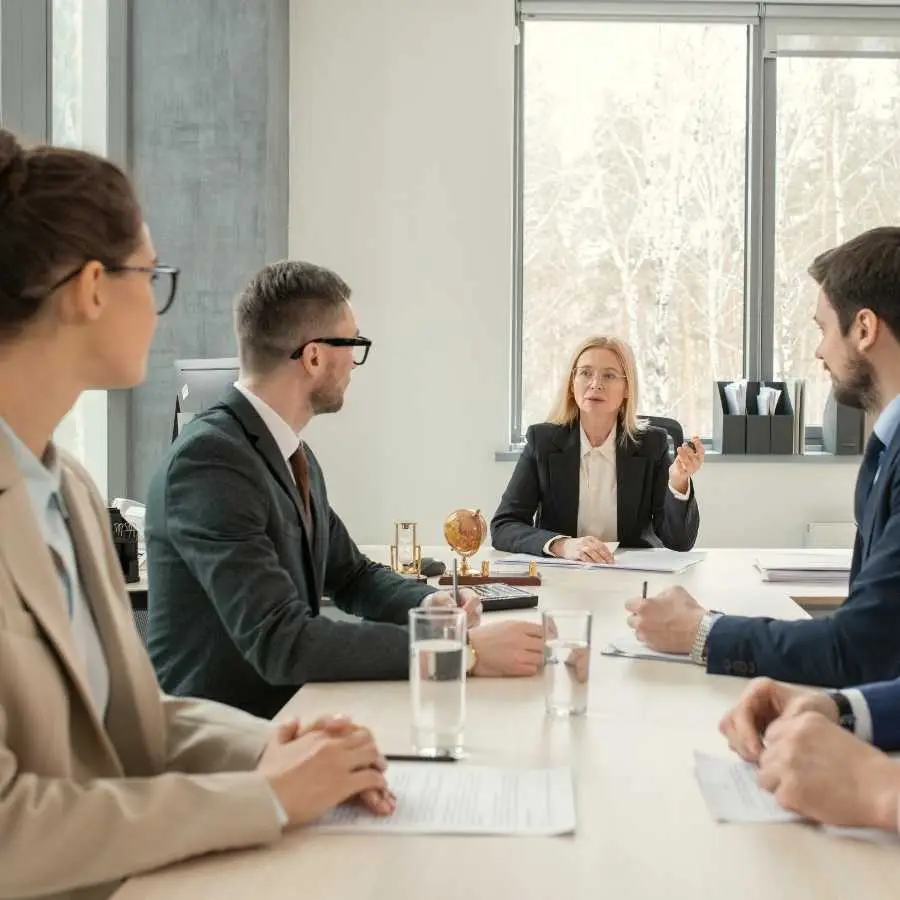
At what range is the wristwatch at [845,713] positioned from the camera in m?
1.51

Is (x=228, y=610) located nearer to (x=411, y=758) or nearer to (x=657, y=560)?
(x=411, y=758)

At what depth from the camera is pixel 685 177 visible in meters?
5.58

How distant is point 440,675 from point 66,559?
17.7 inches

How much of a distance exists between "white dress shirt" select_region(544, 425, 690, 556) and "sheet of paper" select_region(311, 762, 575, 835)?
2.50 metres

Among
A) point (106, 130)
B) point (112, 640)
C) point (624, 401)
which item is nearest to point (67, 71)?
point (106, 130)

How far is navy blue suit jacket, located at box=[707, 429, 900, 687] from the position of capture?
1.91 m

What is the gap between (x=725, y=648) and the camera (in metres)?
1.95

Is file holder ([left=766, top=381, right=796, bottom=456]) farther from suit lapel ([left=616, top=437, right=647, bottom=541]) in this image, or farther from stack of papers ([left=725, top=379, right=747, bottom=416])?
suit lapel ([left=616, top=437, right=647, bottom=541])

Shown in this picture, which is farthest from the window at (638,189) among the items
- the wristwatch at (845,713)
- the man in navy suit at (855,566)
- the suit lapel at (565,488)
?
the wristwatch at (845,713)

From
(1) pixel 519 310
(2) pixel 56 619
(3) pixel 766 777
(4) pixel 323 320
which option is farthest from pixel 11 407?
(1) pixel 519 310

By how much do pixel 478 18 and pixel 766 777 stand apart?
4.57m

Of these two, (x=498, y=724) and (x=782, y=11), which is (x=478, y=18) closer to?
(x=782, y=11)

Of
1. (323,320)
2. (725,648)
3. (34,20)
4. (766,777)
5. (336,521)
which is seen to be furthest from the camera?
(34,20)

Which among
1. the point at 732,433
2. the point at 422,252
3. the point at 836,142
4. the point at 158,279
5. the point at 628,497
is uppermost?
the point at 836,142
